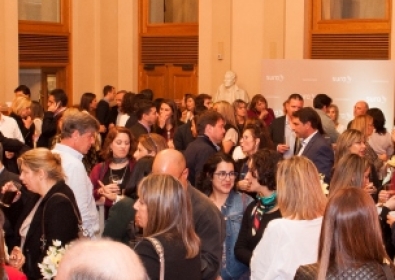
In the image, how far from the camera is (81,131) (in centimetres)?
641

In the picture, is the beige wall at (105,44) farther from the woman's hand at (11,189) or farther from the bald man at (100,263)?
the bald man at (100,263)

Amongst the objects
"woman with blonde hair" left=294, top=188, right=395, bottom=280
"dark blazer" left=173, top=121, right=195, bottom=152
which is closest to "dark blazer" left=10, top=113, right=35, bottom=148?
"dark blazer" left=173, top=121, right=195, bottom=152

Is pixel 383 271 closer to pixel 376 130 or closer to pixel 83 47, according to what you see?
pixel 376 130

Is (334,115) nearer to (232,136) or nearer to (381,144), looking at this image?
(381,144)

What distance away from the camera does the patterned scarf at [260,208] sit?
5402 mm

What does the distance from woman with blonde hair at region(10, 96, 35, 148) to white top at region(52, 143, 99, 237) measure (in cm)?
509

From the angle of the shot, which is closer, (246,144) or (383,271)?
(383,271)

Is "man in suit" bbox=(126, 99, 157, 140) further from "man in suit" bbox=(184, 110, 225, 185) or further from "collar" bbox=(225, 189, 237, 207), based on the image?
"collar" bbox=(225, 189, 237, 207)

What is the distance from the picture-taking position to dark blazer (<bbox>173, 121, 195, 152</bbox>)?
10289 mm

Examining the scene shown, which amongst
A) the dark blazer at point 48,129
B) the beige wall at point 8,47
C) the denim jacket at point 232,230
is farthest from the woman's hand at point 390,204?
the beige wall at point 8,47

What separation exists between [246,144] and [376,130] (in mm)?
3046

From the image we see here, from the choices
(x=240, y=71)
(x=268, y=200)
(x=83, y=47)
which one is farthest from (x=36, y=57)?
(x=268, y=200)

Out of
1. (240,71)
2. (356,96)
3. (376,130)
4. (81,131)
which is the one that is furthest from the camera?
(240,71)

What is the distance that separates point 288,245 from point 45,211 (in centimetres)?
147
